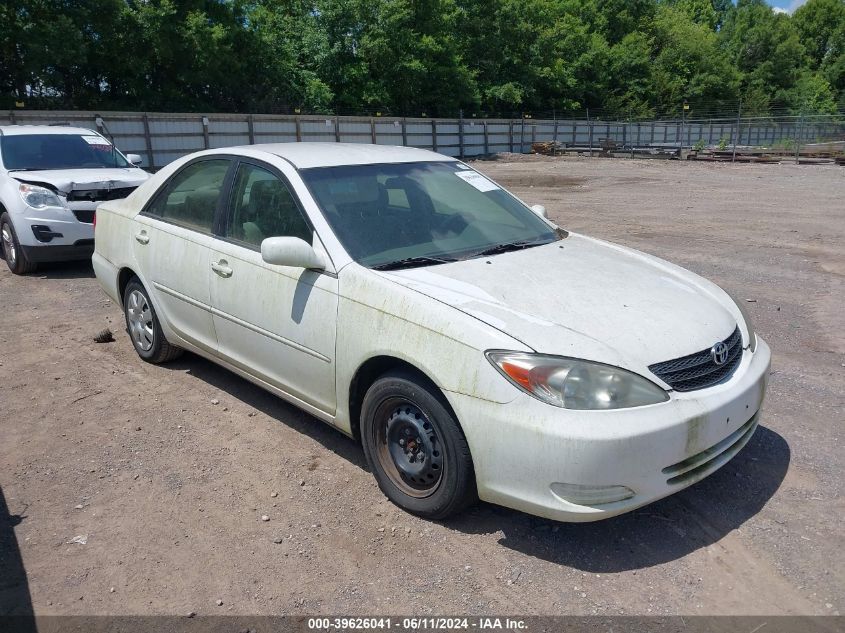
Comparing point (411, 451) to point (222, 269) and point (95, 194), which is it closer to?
point (222, 269)

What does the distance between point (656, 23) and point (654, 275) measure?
75.1 metres

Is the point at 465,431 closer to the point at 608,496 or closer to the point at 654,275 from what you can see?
the point at 608,496

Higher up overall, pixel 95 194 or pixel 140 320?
pixel 95 194

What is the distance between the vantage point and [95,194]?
326 inches

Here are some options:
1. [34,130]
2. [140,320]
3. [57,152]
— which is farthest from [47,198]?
[140,320]

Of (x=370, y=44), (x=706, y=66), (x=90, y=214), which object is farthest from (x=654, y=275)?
(x=706, y=66)

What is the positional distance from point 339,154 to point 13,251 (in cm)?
602

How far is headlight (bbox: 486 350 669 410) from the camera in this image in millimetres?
2768

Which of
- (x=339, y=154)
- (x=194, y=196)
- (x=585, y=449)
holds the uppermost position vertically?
(x=339, y=154)

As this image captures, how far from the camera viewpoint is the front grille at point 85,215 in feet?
26.7

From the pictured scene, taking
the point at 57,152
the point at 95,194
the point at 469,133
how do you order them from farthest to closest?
1. the point at 469,133
2. the point at 57,152
3. the point at 95,194

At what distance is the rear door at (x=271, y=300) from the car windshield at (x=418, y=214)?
214 mm

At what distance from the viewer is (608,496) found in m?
2.78

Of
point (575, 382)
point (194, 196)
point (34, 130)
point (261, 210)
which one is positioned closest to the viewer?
point (575, 382)
